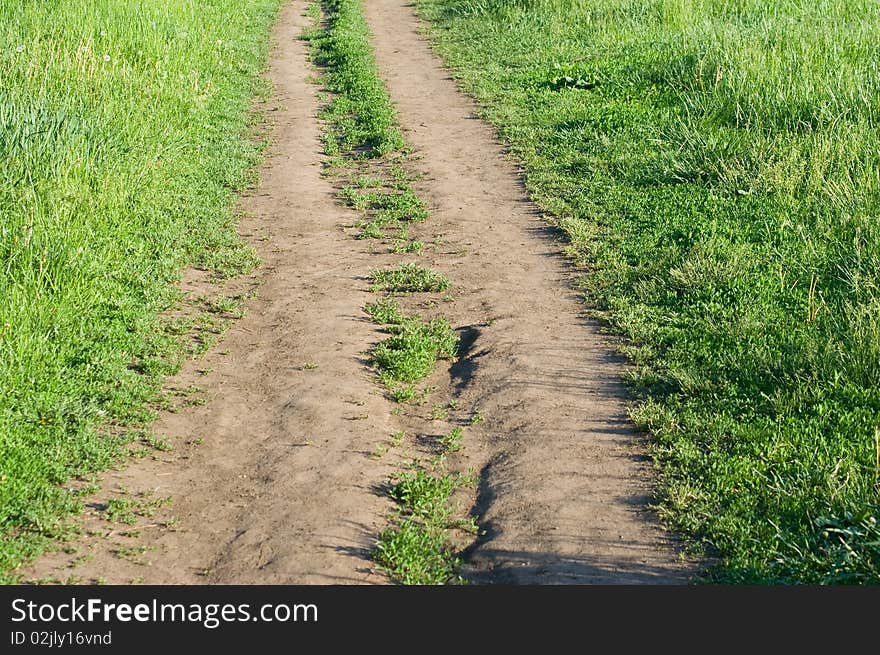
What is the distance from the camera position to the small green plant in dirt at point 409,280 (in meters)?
7.11

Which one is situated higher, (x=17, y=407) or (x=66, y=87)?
(x=66, y=87)

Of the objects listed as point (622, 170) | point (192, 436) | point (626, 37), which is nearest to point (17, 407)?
point (192, 436)

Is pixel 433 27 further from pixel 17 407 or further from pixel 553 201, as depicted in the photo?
pixel 17 407

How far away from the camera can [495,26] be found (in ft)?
50.4

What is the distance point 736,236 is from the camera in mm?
7414

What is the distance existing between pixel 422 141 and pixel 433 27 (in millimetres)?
6779

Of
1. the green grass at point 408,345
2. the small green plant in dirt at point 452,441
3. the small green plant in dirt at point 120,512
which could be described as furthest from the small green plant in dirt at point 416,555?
the green grass at point 408,345

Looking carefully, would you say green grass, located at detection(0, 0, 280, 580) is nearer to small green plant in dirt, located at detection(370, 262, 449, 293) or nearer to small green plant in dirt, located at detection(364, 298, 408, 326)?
small green plant in dirt, located at detection(370, 262, 449, 293)

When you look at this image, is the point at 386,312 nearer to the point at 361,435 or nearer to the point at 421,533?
the point at 361,435

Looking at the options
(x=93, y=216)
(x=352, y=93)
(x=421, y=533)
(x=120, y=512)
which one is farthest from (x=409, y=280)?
(x=352, y=93)

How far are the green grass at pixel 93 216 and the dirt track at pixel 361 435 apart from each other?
0.29 metres

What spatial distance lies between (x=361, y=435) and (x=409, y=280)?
83.8 inches

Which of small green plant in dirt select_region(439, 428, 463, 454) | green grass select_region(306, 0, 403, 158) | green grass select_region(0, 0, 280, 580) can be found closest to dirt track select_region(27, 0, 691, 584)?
small green plant in dirt select_region(439, 428, 463, 454)

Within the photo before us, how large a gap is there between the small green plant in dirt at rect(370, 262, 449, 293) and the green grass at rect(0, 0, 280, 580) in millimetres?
1077
